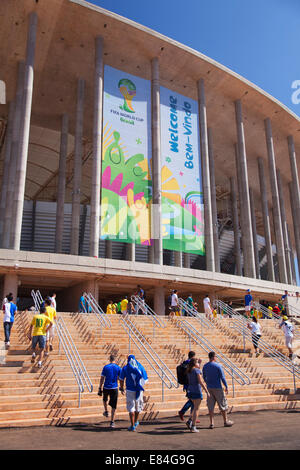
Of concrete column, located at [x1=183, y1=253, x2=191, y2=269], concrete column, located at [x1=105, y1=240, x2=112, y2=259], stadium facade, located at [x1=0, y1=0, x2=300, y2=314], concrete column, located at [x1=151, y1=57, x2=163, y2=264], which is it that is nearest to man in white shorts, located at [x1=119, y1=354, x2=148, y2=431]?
stadium facade, located at [x1=0, y1=0, x2=300, y2=314]

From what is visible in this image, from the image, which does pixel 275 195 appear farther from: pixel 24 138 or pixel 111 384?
pixel 111 384

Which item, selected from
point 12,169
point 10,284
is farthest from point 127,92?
point 10,284

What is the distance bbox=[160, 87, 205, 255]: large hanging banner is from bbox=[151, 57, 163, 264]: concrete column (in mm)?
384

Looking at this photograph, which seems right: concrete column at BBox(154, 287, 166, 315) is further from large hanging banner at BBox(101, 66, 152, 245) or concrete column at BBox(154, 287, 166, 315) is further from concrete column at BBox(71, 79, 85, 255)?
concrete column at BBox(71, 79, 85, 255)

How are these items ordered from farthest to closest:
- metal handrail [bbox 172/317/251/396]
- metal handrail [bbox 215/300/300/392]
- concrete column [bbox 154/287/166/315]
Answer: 1. concrete column [bbox 154/287/166/315]
2. metal handrail [bbox 215/300/300/392]
3. metal handrail [bbox 172/317/251/396]

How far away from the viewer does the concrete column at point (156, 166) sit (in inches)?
934

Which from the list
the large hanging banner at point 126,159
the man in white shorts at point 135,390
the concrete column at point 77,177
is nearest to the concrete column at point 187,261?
the concrete column at point 77,177

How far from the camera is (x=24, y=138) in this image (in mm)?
21453

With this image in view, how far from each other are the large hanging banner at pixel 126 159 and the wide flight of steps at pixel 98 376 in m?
7.86

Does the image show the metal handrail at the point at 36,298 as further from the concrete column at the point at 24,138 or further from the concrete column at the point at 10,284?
the concrete column at the point at 24,138

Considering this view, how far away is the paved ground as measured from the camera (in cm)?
575

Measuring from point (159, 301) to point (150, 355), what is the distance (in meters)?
12.9
